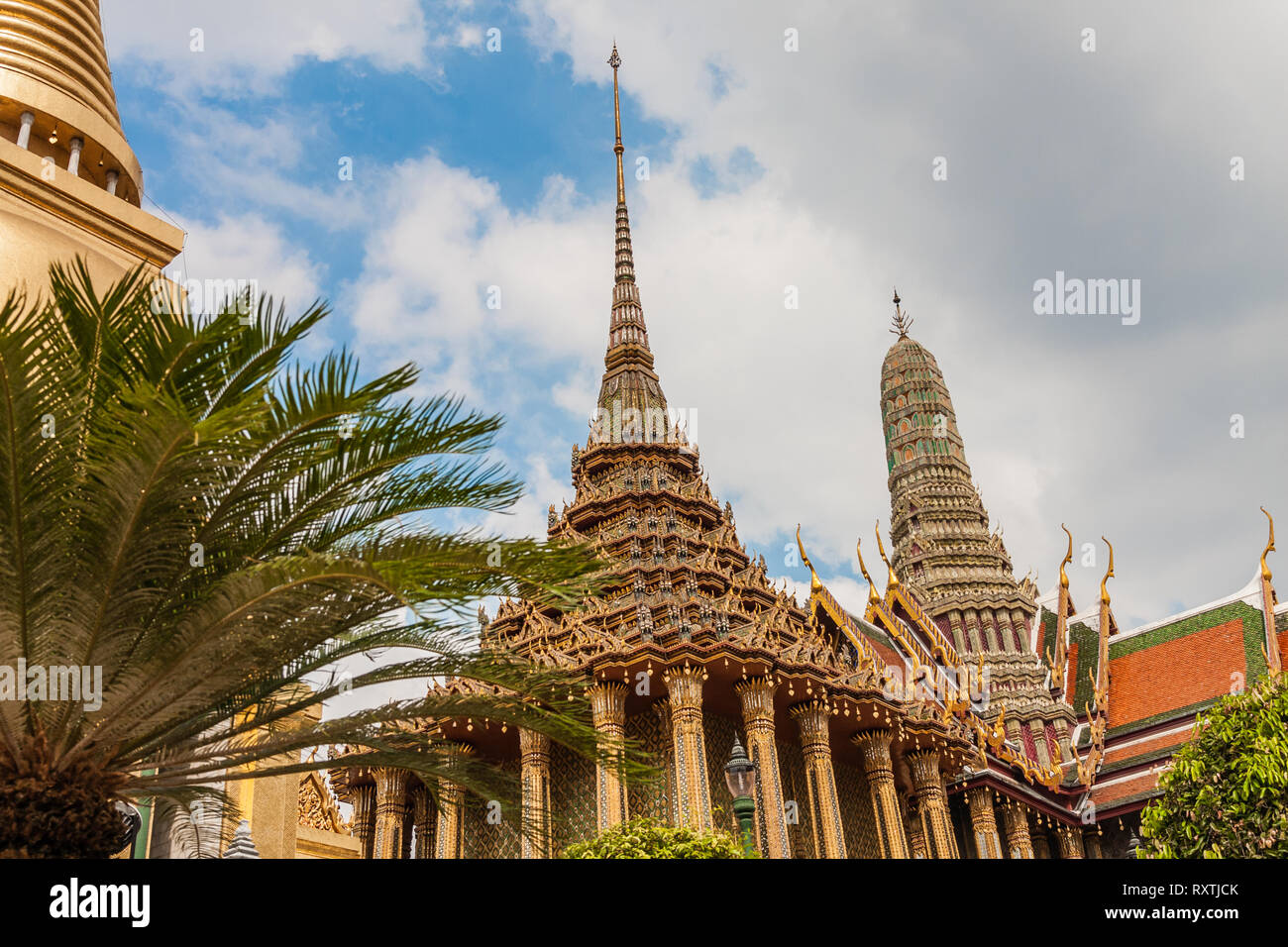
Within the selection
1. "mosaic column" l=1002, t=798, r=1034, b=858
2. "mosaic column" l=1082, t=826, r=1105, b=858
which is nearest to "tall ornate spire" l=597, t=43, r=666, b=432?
"mosaic column" l=1002, t=798, r=1034, b=858

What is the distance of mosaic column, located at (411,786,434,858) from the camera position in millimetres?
26500

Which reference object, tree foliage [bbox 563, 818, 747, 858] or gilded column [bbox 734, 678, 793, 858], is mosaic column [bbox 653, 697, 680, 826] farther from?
tree foliage [bbox 563, 818, 747, 858]

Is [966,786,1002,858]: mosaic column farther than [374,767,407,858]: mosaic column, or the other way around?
[966,786,1002,858]: mosaic column

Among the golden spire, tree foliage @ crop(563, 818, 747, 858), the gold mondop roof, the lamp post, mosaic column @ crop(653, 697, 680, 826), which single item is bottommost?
tree foliage @ crop(563, 818, 747, 858)

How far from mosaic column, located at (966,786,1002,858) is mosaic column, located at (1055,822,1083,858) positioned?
18.2 feet

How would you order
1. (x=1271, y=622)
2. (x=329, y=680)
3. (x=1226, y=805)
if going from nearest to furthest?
1. (x=329, y=680)
2. (x=1226, y=805)
3. (x=1271, y=622)

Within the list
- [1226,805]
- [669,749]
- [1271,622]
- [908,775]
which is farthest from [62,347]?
[1271,622]

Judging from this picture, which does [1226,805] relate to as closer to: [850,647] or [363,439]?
[363,439]

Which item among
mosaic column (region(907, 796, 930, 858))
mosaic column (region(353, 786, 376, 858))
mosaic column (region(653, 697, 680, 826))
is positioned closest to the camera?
mosaic column (region(653, 697, 680, 826))

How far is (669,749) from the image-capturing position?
22.8 metres

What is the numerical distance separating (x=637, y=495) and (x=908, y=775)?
32.1 feet

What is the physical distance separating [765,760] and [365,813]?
10480 millimetres

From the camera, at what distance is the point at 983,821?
3050cm

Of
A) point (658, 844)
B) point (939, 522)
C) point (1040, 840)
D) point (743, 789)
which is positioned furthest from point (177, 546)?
point (939, 522)
